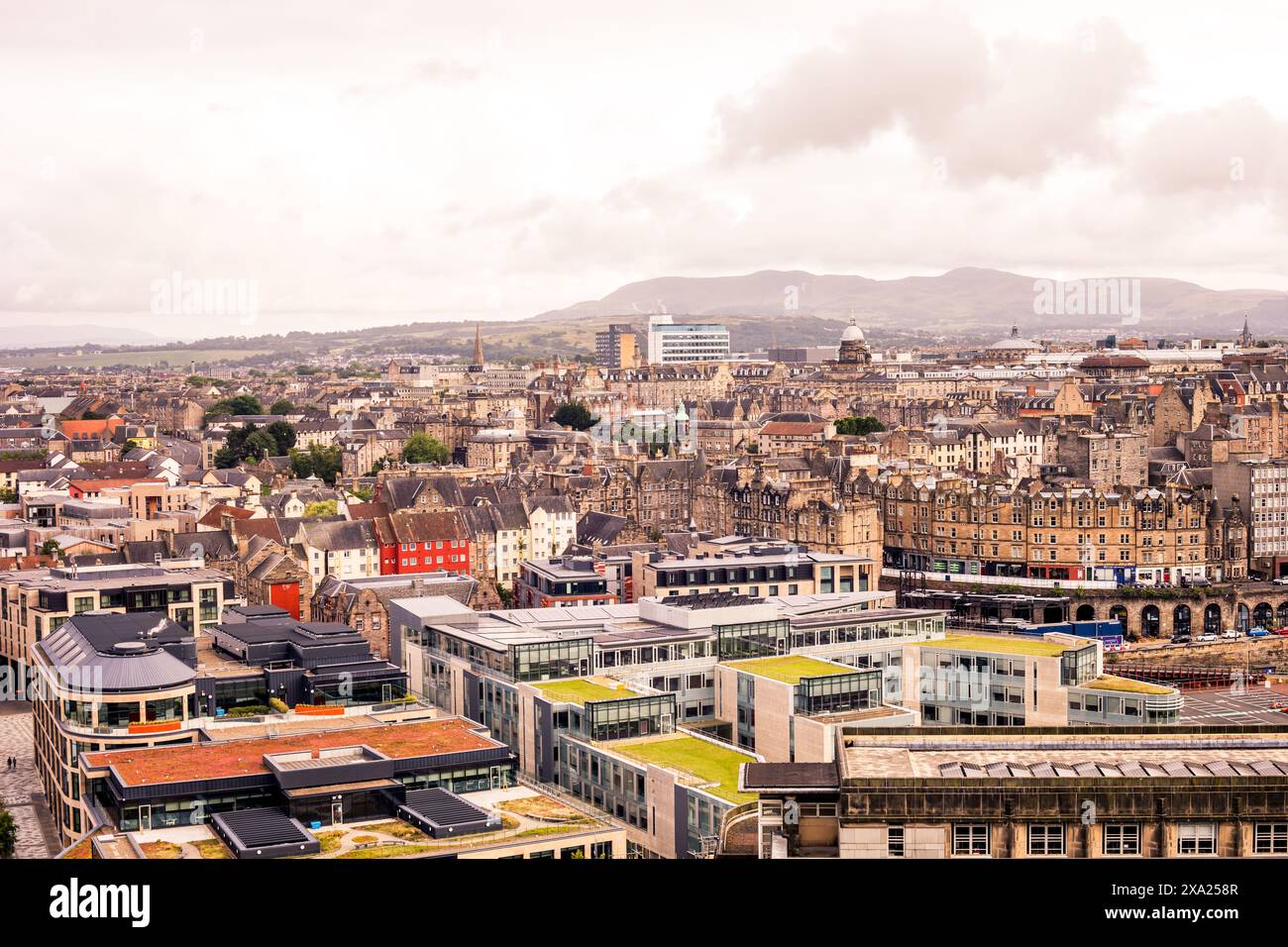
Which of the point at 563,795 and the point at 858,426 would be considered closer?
the point at 563,795

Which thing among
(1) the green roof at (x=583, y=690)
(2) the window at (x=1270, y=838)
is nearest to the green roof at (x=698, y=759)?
(1) the green roof at (x=583, y=690)

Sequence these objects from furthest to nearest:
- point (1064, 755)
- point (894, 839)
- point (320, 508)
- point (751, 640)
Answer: point (320, 508)
point (751, 640)
point (1064, 755)
point (894, 839)

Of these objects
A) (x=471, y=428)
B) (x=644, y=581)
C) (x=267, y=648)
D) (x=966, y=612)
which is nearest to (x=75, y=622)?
(x=267, y=648)

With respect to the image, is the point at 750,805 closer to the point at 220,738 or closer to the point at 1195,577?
the point at 220,738

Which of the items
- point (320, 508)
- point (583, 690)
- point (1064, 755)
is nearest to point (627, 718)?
point (583, 690)

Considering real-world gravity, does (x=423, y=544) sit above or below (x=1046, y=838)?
below

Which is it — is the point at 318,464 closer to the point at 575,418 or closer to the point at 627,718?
the point at 575,418

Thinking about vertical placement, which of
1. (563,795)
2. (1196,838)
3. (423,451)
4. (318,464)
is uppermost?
(1196,838)
